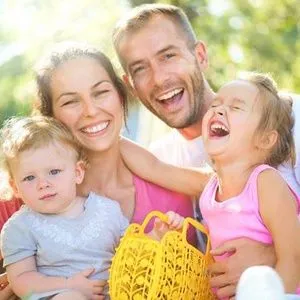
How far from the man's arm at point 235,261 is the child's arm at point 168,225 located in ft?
0.39

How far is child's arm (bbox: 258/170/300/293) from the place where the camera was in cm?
149

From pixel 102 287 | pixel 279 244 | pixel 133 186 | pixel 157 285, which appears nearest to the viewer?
pixel 157 285

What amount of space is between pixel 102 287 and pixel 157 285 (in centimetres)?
26

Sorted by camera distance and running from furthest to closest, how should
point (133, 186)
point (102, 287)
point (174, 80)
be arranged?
point (174, 80) → point (133, 186) → point (102, 287)

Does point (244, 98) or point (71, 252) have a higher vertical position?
point (244, 98)

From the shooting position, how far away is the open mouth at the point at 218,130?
1625 millimetres

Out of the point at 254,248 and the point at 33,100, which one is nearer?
the point at 254,248

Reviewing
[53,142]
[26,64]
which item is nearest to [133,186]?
[53,142]

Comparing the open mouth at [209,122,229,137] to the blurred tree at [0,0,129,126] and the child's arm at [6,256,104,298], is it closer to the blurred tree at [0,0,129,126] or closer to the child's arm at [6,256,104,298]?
the child's arm at [6,256,104,298]

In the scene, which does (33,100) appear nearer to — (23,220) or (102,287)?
(23,220)

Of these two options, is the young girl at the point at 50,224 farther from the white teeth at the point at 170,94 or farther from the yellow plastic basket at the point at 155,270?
the white teeth at the point at 170,94

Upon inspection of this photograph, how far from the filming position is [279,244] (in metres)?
1.51

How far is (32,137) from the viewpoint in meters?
1.69

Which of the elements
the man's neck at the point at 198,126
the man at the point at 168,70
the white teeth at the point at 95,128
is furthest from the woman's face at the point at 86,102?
the man's neck at the point at 198,126
